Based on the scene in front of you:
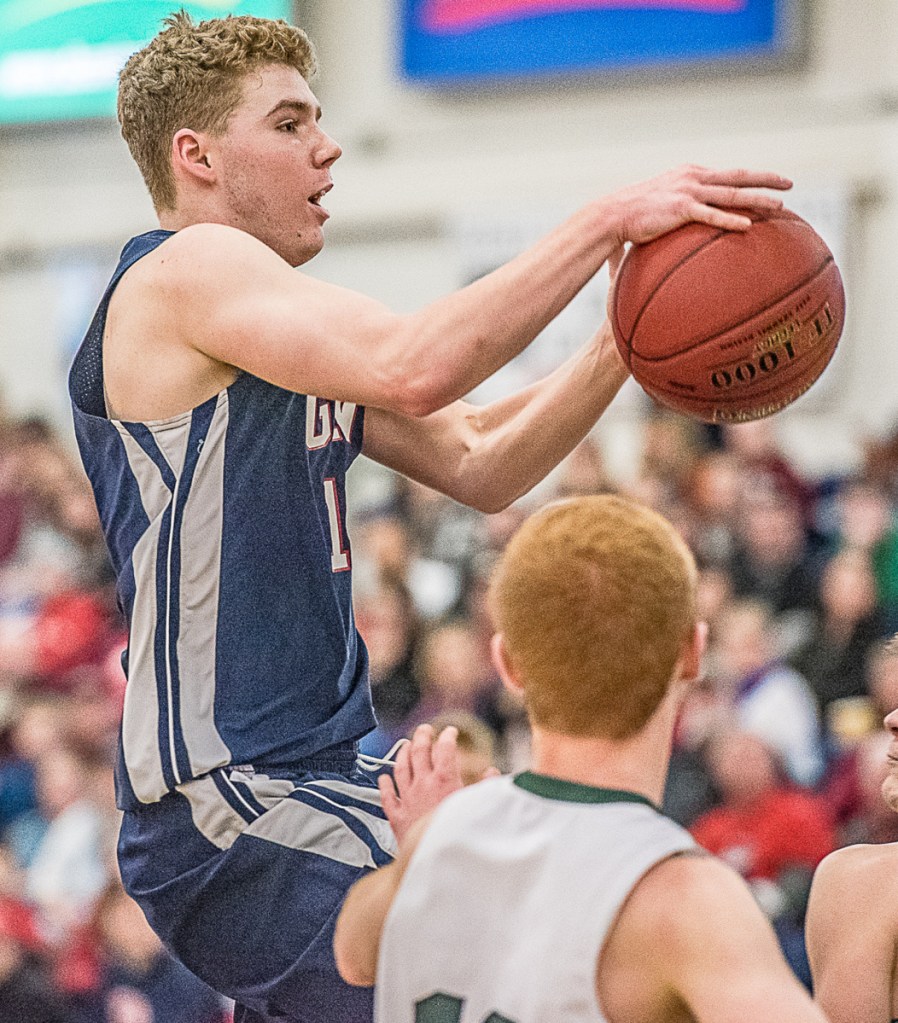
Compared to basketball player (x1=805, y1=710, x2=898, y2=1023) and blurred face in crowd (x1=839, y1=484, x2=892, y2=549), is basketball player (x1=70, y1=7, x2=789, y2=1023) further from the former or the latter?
blurred face in crowd (x1=839, y1=484, x2=892, y2=549)

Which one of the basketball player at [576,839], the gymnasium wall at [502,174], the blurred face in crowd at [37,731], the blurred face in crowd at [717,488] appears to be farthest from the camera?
the gymnasium wall at [502,174]

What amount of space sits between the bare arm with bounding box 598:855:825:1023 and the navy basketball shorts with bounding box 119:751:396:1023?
850 mm

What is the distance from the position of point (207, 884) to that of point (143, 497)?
705 mm

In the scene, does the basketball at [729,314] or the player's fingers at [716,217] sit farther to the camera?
the basketball at [729,314]

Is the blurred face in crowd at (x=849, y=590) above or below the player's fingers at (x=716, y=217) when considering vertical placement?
below

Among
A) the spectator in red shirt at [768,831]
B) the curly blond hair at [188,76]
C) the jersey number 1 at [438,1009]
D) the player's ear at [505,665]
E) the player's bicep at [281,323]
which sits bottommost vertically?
the spectator in red shirt at [768,831]

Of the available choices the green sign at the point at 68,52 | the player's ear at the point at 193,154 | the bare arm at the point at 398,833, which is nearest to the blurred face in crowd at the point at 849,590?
the player's ear at the point at 193,154

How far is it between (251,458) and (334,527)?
22cm

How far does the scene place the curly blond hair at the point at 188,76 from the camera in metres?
3.21

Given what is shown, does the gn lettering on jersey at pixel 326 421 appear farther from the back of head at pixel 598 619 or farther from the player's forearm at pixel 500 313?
the back of head at pixel 598 619

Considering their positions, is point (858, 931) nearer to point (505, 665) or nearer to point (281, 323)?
point (505, 665)

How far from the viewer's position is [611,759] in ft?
7.70

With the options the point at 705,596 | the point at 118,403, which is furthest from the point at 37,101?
the point at 118,403

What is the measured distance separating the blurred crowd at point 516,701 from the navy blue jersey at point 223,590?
211cm
